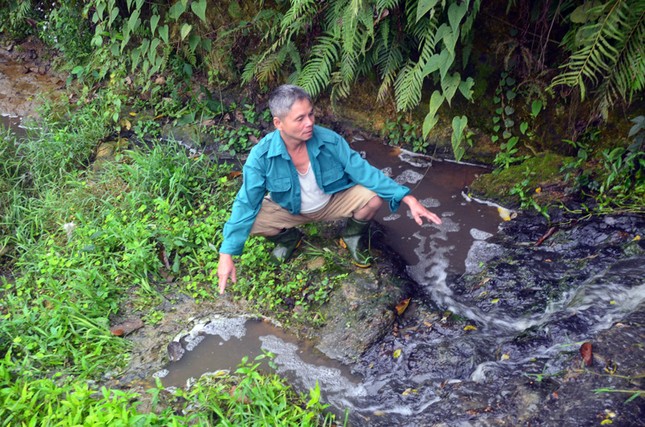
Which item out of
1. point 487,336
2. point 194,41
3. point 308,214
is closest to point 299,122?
point 308,214

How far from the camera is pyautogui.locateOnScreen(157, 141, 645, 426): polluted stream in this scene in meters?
3.32

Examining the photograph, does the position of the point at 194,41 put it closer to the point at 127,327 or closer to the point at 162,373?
the point at 127,327

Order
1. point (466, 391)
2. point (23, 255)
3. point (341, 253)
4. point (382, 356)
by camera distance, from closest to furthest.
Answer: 1. point (466, 391)
2. point (382, 356)
3. point (341, 253)
4. point (23, 255)

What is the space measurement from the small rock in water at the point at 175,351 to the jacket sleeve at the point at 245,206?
78 cm

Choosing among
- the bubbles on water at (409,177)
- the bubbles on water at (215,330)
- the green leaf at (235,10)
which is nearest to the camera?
the bubbles on water at (215,330)

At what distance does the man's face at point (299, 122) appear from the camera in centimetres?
372

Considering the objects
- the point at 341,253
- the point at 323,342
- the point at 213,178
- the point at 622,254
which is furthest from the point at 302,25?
the point at 622,254

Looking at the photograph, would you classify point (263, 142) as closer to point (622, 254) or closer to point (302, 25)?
point (302, 25)

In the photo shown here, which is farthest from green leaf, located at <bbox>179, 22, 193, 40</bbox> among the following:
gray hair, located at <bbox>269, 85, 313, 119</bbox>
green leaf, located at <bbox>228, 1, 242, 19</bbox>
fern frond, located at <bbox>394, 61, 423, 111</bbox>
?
gray hair, located at <bbox>269, 85, 313, 119</bbox>

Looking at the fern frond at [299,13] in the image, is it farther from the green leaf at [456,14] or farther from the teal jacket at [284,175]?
the teal jacket at [284,175]

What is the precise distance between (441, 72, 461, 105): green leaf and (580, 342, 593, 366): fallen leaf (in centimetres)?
227

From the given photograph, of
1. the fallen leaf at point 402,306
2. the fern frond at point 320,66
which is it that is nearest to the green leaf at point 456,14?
the fern frond at point 320,66

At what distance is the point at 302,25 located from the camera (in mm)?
5414

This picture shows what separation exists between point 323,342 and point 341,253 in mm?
789
